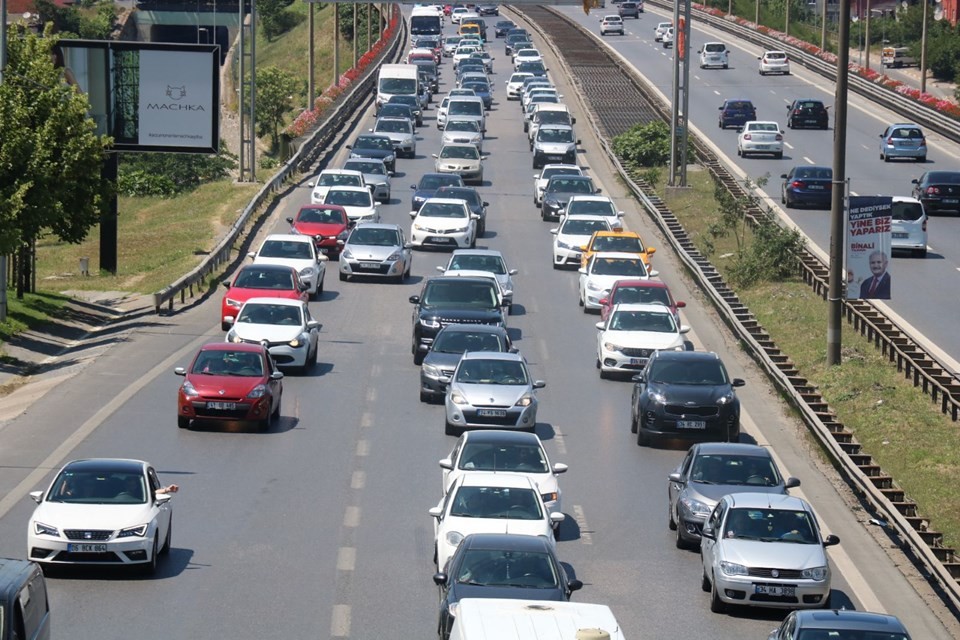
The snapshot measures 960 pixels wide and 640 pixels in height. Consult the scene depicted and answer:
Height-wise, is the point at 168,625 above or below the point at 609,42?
below

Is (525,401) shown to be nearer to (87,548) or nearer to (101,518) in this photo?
(101,518)

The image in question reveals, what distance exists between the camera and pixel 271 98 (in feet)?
373

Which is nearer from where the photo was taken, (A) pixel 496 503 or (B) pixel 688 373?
Result: (A) pixel 496 503

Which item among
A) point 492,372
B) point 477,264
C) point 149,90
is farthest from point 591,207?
point 492,372

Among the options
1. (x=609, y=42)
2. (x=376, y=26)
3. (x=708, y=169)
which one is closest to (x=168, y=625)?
(x=708, y=169)

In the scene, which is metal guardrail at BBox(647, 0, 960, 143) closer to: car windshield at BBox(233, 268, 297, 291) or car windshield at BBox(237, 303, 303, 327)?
car windshield at BBox(233, 268, 297, 291)

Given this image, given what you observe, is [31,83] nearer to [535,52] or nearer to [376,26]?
[535,52]

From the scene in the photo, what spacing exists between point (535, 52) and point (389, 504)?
7896 cm

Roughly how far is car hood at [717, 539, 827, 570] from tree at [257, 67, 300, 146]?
309 feet

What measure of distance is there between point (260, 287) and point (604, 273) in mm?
8157

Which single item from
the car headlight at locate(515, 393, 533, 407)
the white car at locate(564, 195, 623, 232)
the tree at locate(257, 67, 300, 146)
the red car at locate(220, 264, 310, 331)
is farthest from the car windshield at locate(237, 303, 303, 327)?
the tree at locate(257, 67, 300, 146)

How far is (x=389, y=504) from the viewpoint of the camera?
24.3m

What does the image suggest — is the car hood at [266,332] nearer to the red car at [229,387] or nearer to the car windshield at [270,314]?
the car windshield at [270,314]

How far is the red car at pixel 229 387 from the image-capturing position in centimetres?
2803
